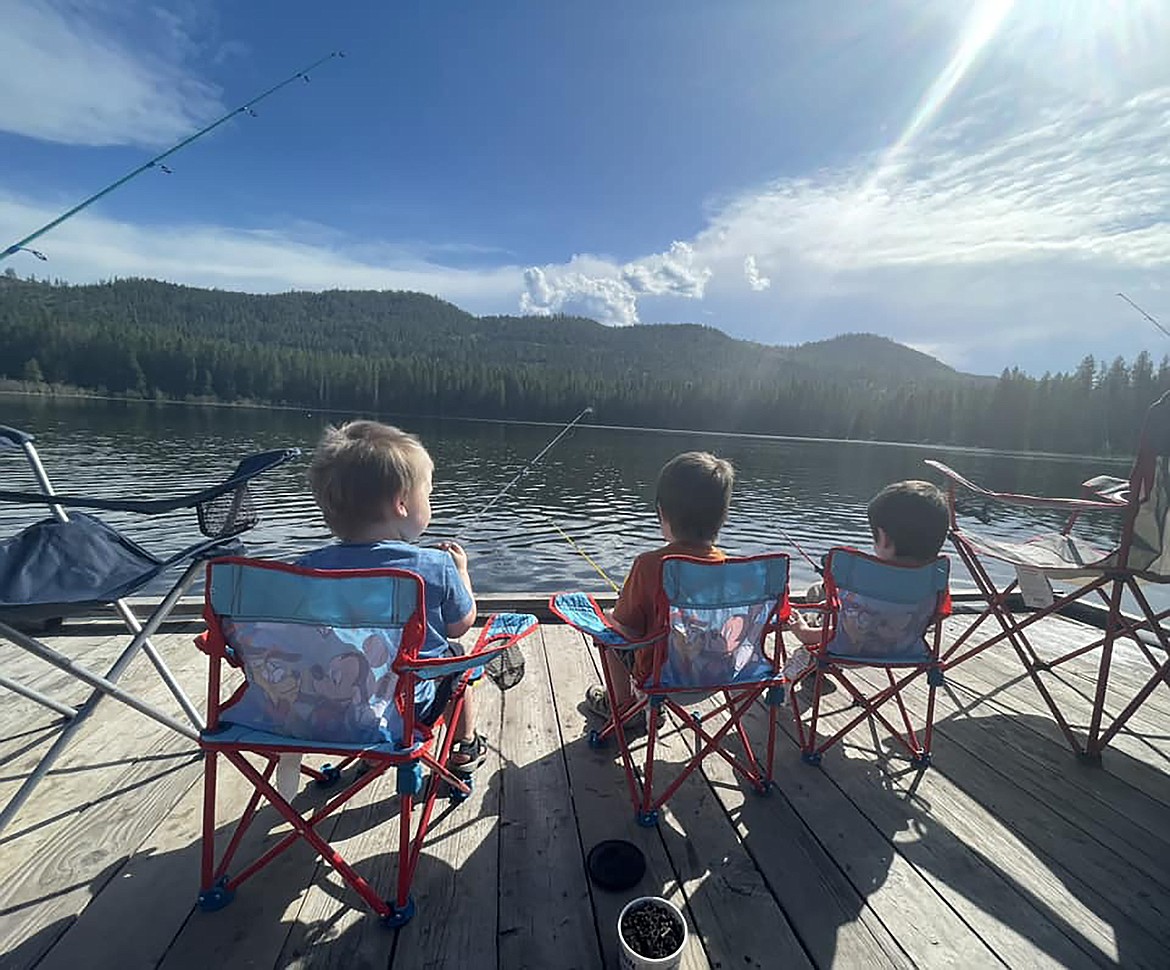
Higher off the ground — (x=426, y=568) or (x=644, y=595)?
(x=426, y=568)

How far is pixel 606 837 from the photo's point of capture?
243 cm

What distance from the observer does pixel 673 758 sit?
2996mm

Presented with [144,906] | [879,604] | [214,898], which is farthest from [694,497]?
[144,906]

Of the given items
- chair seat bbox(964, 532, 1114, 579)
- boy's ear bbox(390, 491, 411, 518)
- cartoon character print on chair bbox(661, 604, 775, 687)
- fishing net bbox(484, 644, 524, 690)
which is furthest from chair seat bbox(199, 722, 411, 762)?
chair seat bbox(964, 532, 1114, 579)

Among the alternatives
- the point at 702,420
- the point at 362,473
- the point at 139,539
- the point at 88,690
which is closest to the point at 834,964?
the point at 362,473

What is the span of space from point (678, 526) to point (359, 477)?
54.4 inches

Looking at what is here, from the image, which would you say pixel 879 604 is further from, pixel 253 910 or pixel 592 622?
pixel 253 910

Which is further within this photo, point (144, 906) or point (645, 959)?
point (144, 906)

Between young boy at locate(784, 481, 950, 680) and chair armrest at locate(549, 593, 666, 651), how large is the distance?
3.56ft

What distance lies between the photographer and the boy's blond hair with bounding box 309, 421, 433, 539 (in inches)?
86.1

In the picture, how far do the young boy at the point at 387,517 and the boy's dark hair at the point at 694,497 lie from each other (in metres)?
0.99

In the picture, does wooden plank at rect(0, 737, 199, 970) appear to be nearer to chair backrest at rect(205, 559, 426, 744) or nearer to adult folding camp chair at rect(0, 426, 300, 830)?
adult folding camp chair at rect(0, 426, 300, 830)

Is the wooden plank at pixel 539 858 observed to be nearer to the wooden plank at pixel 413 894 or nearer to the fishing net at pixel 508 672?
the wooden plank at pixel 413 894

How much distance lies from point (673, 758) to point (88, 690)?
3419 mm
